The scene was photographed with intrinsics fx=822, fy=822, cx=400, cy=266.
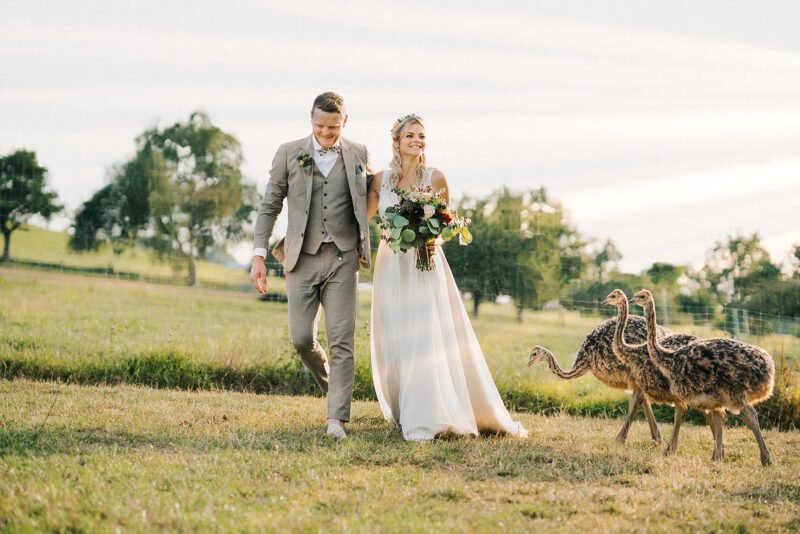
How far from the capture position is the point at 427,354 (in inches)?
315

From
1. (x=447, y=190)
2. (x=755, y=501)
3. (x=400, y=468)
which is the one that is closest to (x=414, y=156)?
(x=447, y=190)

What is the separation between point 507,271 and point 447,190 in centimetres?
1479

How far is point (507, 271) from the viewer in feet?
75.2

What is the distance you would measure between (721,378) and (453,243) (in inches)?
771

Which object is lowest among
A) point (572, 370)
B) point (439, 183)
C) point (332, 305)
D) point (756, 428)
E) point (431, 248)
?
point (756, 428)

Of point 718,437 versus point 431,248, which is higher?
point 431,248

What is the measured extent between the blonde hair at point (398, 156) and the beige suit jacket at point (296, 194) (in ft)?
1.04

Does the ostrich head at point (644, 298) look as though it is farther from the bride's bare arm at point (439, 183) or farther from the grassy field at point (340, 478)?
the bride's bare arm at point (439, 183)

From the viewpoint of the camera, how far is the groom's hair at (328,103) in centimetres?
768

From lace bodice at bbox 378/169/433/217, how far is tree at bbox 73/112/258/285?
32.8m

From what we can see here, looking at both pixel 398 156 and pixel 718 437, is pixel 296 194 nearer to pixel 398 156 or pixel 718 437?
pixel 398 156

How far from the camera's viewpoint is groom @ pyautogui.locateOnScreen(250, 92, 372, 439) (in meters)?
7.79

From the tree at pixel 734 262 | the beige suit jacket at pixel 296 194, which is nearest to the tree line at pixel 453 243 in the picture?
the tree at pixel 734 262

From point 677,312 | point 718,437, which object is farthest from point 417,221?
point 677,312
